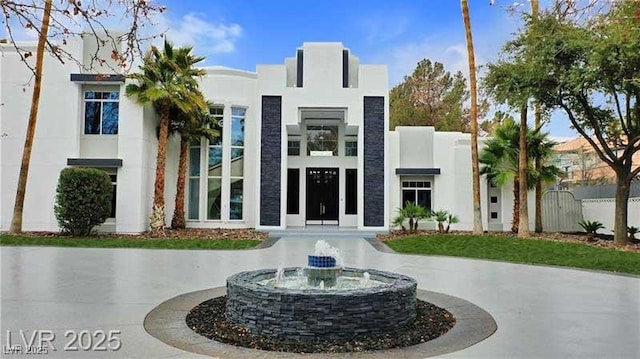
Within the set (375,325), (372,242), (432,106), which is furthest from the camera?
(432,106)

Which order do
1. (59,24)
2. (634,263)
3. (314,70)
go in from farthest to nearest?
(314,70) < (634,263) < (59,24)

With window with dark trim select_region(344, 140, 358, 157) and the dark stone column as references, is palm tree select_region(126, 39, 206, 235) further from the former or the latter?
window with dark trim select_region(344, 140, 358, 157)

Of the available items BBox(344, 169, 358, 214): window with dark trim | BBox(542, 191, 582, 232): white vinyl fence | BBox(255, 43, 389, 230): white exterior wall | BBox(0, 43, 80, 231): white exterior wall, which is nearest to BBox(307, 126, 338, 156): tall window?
BBox(344, 169, 358, 214): window with dark trim

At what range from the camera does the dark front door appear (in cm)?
2172

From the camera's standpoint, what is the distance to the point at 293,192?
849 inches

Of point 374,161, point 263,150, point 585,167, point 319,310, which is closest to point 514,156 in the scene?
point 374,161

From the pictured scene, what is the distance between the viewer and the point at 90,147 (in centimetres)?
1859

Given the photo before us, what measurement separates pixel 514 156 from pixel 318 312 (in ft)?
55.2

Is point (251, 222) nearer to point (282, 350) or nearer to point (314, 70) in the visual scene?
point (314, 70)

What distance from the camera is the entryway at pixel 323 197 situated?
71.2 feet

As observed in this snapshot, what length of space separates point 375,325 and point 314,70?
16349mm

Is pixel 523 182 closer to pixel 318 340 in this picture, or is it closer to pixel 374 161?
pixel 374 161

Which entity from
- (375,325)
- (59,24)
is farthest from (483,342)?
(59,24)

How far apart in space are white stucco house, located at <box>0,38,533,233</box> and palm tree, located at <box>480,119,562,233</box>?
145 cm
